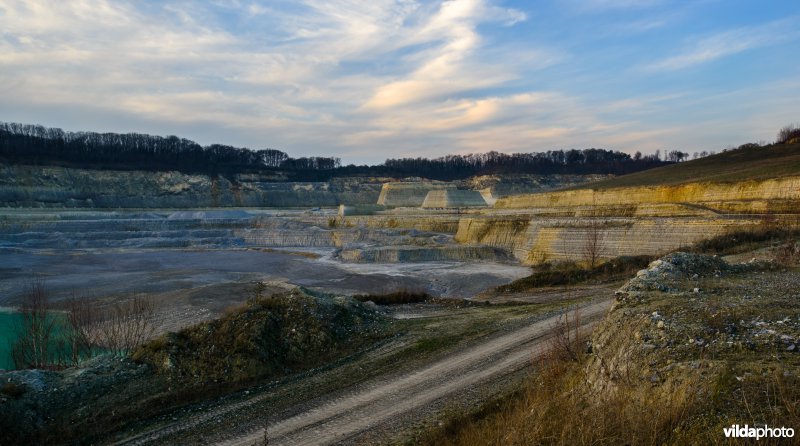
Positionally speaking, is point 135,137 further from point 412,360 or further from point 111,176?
point 412,360

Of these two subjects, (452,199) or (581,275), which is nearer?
(581,275)

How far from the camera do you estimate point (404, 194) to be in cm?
10350

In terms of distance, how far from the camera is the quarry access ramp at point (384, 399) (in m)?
8.15

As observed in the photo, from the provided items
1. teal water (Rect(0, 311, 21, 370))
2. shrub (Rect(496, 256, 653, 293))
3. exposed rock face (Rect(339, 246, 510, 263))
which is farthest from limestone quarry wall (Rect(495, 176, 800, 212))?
teal water (Rect(0, 311, 21, 370))

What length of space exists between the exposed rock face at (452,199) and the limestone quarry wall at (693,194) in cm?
2411

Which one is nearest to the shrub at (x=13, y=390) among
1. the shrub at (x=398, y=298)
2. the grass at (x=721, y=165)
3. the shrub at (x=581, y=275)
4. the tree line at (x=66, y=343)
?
the tree line at (x=66, y=343)

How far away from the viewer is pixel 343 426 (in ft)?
27.2

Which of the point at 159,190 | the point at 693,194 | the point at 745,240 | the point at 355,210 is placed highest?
the point at 159,190

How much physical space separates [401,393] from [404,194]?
3719 inches

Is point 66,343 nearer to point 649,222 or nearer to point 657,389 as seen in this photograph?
point 657,389

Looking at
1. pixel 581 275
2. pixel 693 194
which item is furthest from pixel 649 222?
pixel 693 194

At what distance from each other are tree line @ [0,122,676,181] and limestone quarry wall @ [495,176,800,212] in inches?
3078

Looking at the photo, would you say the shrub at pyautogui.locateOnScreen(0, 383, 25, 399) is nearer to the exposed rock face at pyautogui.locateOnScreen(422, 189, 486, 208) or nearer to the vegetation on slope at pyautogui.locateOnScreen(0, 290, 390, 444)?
the vegetation on slope at pyautogui.locateOnScreen(0, 290, 390, 444)

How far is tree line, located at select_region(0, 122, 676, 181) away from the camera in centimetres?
11162
